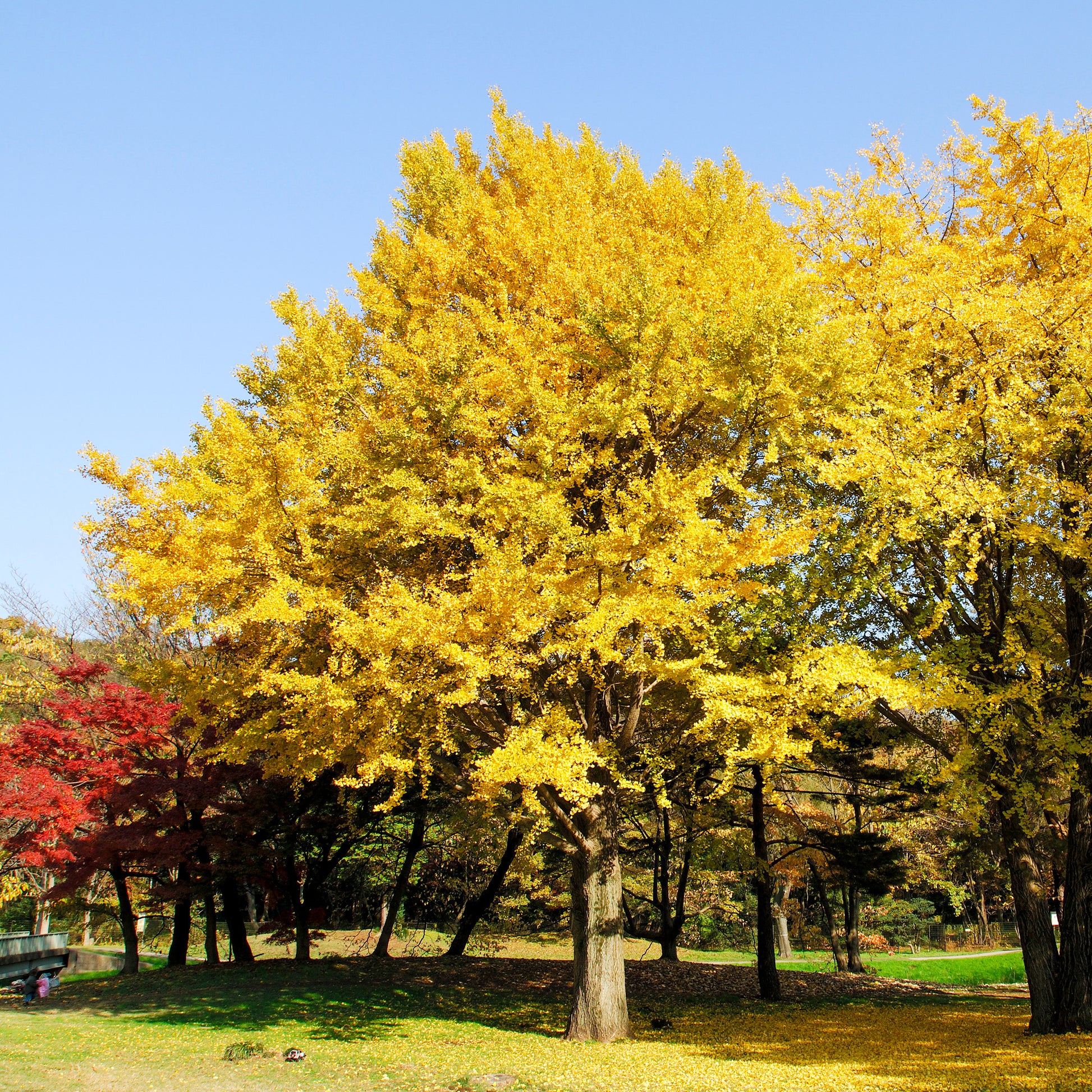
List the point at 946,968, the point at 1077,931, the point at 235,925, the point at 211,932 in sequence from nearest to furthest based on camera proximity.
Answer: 1. the point at 1077,931
2. the point at 235,925
3. the point at 211,932
4. the point at 946,968

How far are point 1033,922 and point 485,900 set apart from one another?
1280 centimetres

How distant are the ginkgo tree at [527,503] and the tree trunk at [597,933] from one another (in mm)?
33

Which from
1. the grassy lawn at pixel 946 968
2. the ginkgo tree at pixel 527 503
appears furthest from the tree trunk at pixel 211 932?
the grassy lawn at pixel 946 968

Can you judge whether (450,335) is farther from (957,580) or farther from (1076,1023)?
(1076,1023)

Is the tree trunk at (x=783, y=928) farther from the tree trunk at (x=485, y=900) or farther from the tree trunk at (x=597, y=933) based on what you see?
the tree trunk at (x=597, y=933)

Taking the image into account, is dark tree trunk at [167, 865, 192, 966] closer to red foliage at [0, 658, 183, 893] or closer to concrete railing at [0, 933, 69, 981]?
concrete railing at [0, 933, 69, 981]

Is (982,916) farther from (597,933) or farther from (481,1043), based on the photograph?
(481,1043)

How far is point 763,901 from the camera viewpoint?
1384 centimetres

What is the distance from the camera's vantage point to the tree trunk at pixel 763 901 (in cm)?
1307

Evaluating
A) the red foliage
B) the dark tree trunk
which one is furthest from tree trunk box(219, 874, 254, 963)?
the red foliage

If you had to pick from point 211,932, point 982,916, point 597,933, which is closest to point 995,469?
point 597,933

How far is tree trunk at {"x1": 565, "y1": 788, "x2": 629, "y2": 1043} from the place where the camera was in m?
8.73

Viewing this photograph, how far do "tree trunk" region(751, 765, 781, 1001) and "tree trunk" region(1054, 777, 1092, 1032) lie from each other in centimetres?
478

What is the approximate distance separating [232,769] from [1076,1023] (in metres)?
13.9
